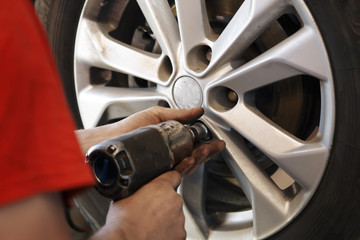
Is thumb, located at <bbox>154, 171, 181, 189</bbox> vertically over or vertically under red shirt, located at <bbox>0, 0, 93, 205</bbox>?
under

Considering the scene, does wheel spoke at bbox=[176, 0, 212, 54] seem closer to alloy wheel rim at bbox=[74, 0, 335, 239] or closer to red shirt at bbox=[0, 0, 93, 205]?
alloy wheel rim at bbox=[74, 0, 335, 239]

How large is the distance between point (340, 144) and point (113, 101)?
61 centimetres

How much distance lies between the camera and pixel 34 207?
340mm

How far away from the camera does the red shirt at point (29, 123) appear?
314 millimetres

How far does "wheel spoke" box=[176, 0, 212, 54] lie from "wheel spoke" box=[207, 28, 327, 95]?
0.40 ft

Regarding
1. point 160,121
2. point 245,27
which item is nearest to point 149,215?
point 160,121

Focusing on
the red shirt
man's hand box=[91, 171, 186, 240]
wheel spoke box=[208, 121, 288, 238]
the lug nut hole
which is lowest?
wheel spoke box=[208, 121, 288, 238]

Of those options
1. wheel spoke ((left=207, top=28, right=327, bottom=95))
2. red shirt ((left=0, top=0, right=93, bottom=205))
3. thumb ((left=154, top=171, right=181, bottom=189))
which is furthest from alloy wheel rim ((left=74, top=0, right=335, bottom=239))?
red shirt ((left=0, top=0, right=93, bottom=205))

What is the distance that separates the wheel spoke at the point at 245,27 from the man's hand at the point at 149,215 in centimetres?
29

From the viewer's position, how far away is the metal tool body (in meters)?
0.61

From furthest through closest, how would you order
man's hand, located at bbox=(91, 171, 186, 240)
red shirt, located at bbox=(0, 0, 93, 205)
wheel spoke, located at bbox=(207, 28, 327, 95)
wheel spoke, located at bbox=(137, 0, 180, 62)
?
wheel spoke, located at bbox=(137, 0, 180, 62), wheel spoke, located at bbox=(207, 28, 327, 95), man's hand, located at bbox=(91, 171, 186, 240), red shirt, located at bbox=(0, 0, 93, 205)

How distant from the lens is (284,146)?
77 centimetres

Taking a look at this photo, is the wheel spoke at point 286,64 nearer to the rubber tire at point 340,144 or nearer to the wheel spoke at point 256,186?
the rubber tire at point 340,144

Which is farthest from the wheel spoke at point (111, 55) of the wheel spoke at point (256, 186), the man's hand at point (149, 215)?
the man's hand at point (149, 215)
